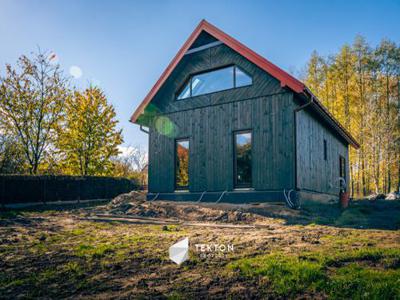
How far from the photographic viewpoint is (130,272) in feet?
11.5

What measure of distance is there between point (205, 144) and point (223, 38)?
13.0 feet

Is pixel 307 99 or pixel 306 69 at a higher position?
pixel 306 69

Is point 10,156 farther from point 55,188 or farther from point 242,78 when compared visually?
point 242,78

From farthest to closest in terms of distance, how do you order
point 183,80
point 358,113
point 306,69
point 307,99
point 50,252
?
point 306,69 → point 358,113 → point 183,80 → point 307,99 → point 50,252

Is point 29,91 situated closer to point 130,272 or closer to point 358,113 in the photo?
point 130,272

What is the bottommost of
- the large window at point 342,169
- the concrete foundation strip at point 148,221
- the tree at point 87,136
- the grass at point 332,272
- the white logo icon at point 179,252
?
the concrete foundation strip at point 148,221

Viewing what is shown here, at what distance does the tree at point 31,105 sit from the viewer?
20250mm

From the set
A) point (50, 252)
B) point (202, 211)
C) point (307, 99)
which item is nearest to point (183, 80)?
point (307, 99)

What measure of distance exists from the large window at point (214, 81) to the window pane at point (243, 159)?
195 cm

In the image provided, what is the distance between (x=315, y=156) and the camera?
1252 cm

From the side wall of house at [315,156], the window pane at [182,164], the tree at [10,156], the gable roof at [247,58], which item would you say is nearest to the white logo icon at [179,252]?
the side wall of house at [315,156]

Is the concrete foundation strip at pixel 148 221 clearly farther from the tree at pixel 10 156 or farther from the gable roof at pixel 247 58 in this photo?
the tree at pixel 10 156

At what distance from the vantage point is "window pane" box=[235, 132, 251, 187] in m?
11.1

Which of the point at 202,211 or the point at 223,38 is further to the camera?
the point at 223,38
